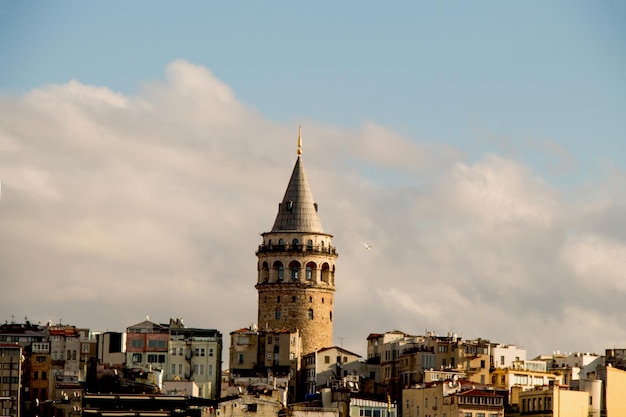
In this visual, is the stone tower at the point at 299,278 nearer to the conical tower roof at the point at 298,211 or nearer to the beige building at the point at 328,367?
the conical tower roof at the point at 298,211

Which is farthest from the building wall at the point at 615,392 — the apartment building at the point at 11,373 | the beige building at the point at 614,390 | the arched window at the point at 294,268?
the apartment building at the point at 11,373

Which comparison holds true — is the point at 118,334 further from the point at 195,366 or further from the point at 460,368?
the point at 460,368

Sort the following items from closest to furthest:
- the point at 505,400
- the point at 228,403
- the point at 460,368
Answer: the point at 228,403 < the point at 505,400 < the point at 460,368

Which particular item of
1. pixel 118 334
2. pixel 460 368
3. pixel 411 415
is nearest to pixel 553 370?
pixel 460 368

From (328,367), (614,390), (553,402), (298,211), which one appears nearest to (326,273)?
(298,211)

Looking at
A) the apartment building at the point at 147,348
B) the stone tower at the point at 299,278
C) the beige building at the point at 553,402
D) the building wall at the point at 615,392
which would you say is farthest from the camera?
the stone tower at the point at 299,278

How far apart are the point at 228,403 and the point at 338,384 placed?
15252 mm

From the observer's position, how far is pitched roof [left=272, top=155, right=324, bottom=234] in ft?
464

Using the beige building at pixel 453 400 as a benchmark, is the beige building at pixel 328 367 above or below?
above

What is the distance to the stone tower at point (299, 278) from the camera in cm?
13975

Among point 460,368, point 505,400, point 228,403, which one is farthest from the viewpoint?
point 460,368

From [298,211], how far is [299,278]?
442cm

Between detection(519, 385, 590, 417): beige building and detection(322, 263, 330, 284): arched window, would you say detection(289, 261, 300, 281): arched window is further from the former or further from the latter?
detection(519, 385, 590, 417): beige building

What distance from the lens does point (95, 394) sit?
12044 cm
